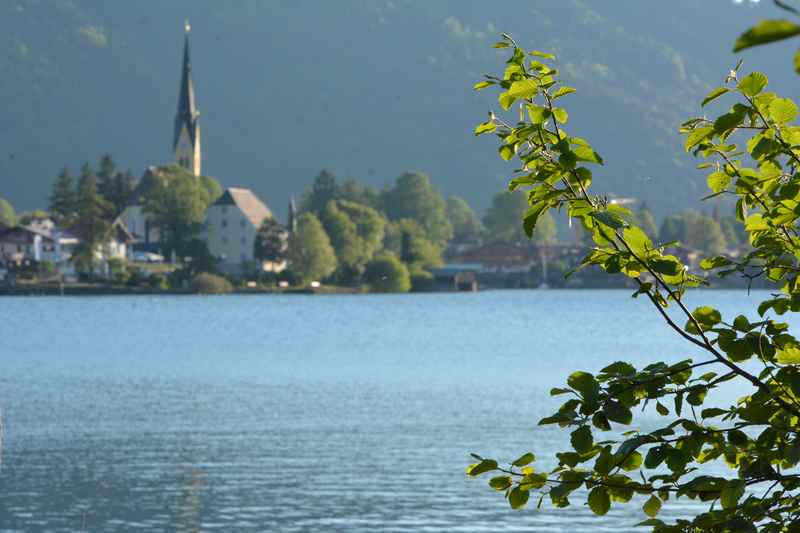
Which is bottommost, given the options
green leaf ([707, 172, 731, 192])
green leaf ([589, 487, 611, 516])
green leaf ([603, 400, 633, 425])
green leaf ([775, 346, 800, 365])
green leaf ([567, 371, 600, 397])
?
green leaf ([589, 487, 611, 516])

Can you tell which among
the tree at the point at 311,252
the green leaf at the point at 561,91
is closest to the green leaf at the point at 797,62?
the green leaf at the point at 561,91

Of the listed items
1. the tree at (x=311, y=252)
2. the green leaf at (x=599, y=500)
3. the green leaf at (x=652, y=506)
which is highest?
the tree at (x=311, y=252)

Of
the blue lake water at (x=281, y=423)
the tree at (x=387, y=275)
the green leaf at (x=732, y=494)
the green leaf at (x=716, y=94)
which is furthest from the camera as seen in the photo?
the tree at (x=387, y=275)

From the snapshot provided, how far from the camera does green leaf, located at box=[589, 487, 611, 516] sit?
18.7ft

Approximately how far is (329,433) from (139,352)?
45857 mm

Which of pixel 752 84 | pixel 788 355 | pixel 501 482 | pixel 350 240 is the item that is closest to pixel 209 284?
pixel 350 240

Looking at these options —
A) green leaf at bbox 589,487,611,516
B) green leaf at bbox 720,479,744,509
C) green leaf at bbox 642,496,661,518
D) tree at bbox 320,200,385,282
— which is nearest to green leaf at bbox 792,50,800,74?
green leaf at bbox 720,479,744,509

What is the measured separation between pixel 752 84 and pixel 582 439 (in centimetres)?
141

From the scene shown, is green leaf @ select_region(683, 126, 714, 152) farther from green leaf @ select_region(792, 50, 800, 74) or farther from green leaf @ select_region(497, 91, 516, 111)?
green leaf @ select_region(792, 50, 800, 74)

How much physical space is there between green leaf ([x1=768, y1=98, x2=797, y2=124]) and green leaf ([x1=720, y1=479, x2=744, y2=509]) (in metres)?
1.32

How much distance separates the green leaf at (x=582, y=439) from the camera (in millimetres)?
5621

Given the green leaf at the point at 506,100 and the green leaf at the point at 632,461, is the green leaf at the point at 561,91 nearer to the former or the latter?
the green leaf at the point at 506,100

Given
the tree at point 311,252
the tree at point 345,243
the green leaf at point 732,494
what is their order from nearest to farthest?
the green leaf at point 732,494 → the tree at point 311,252 → the tree at point 345,243

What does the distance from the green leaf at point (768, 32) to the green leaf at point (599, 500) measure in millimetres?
2689
